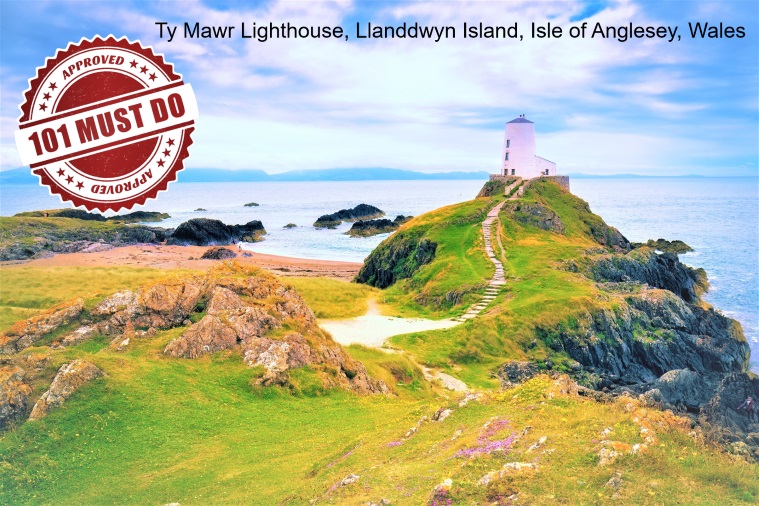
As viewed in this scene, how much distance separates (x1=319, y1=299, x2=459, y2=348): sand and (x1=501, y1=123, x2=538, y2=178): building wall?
152 ft

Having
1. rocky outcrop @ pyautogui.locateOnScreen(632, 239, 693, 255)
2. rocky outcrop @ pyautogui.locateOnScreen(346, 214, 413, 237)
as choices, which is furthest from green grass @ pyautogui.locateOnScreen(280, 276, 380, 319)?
rocky outcrop @ pyautogui.locateOnScreen(346, 214, 413, 237)

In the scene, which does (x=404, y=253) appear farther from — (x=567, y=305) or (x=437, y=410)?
(x=437, y=410)

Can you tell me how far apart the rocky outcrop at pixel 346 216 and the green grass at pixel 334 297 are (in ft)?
303

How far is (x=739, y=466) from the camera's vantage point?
11.7 m

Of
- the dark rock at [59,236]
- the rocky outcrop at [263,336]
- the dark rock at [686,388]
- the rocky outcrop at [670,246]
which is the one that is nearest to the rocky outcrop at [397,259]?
the dark rock at [686,388]

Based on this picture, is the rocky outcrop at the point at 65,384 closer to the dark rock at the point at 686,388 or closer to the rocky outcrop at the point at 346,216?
the dark rock at the point at 686,388

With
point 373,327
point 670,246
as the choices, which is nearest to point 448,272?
point 373,327

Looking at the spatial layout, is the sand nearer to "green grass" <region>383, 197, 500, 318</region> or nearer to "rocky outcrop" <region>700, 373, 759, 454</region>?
"green grass" <region>383, 197, 500, 318</region>

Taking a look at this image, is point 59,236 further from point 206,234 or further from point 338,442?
point 338,442

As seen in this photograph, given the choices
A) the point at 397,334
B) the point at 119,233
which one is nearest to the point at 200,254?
→ the point at 119,233

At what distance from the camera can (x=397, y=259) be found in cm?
6247

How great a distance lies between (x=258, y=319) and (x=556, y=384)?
563 inches

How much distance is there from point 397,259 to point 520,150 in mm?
31222

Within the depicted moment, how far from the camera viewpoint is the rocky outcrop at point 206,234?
11044 centimetres
